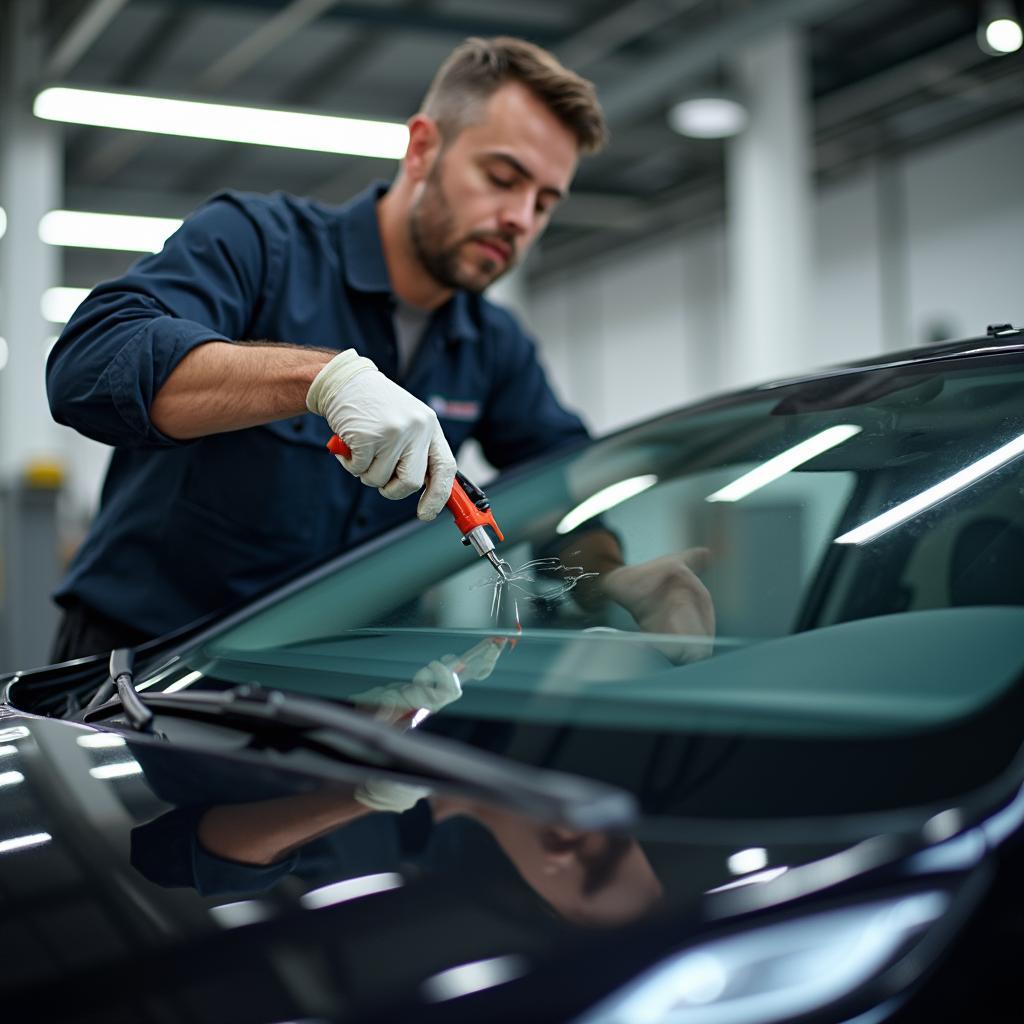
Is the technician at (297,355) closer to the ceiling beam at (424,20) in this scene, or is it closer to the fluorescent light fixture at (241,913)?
the fluorescent light fixture at (241,913)

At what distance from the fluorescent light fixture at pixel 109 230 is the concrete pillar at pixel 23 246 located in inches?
83.8

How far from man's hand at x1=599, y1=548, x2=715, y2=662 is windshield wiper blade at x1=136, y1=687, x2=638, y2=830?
0.27 meters

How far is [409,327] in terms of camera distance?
1.85m

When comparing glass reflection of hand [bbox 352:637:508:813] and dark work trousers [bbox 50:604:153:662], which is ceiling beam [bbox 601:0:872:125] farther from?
glass reflection of hand [bbox 352:637:508:813]

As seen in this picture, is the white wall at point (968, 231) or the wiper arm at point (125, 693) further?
the white wall at point (968, 231)

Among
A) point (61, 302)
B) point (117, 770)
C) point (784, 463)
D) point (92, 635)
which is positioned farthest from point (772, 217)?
point (61, 302)

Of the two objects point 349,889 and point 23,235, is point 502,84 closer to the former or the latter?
point 349,889

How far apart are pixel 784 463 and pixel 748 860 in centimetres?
63

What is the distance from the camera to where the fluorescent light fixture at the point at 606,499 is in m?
1.25

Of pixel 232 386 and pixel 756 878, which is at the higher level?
pixel 232 386

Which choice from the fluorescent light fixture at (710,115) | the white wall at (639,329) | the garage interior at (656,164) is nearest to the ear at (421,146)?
the garage interior at (656,164)

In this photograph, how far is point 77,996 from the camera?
19.8 inches

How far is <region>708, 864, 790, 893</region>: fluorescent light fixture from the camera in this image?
533mm

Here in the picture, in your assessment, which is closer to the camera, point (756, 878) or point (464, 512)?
point (756, 878)
